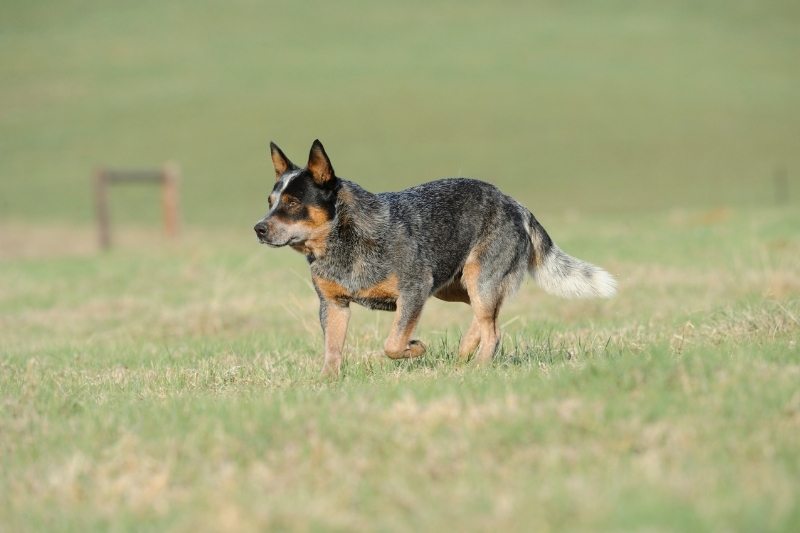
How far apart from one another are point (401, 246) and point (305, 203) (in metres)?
0.73

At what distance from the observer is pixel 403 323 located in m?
7.57

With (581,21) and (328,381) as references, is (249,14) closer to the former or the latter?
(581,21)

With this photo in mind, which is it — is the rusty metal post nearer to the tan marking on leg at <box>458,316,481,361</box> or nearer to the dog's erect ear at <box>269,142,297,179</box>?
the dog's erect ear at <box>269,142,297,179</box>

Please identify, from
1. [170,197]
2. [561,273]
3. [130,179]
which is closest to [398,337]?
[561,273]

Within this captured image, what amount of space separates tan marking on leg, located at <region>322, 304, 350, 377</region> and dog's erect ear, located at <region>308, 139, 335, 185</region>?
887 mm

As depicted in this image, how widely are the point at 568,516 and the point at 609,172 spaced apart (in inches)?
1747

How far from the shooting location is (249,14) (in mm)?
77188

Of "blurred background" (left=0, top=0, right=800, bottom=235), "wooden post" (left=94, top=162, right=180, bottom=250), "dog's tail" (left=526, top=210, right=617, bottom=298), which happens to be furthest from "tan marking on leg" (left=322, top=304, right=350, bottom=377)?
"blurred background" (left=0, top=0, right=800, bottom=235)

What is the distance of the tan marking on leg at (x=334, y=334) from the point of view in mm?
7723

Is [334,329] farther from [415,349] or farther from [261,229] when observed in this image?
[261,229]

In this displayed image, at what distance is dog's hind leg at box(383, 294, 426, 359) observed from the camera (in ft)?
24.9

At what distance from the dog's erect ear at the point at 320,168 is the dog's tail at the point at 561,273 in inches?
72.0

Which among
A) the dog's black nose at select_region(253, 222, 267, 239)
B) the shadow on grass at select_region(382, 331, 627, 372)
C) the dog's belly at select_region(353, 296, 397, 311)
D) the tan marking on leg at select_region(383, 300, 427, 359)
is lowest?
the shadow on grass at select_region(382, 331, 627, 372)

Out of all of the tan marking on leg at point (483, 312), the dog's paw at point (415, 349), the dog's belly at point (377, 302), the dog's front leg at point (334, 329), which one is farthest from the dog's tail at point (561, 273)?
the dog's front leg at point (334, 329)
